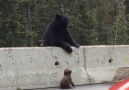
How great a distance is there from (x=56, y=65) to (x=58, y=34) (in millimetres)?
971

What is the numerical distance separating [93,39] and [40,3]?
7.22 meters

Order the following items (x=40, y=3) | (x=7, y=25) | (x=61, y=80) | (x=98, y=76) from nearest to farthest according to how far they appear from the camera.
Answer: (x=61, y=80) < (x=98, y=76) < (x=7, y=25) < (x=40, y=3)

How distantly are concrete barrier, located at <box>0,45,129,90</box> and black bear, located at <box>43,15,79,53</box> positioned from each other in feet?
1.34

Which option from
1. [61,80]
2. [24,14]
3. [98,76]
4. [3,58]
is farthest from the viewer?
[24,14]

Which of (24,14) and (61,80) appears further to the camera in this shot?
(24,14)

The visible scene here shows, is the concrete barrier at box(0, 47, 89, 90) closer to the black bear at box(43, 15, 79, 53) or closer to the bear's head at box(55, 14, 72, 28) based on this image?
the black bear at box(43, 15, 79, 53)

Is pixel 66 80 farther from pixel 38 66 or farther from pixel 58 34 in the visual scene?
pixel 58 34

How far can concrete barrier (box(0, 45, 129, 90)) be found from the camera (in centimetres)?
879

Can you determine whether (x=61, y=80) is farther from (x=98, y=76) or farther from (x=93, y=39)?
(x=93, y=39)

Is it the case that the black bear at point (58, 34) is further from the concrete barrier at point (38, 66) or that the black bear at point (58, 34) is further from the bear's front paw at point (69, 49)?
the concrete barrier at point (38, 66)

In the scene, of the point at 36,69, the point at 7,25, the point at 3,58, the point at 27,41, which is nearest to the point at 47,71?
the point at 36,69

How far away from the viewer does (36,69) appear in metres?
9.12

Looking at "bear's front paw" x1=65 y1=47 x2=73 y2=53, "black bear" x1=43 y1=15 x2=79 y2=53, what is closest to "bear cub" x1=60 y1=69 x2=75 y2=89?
"bear's front paw" x1=65 y1=47 x2=73 y2=53

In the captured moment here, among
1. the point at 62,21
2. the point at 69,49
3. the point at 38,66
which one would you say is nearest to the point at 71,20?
the point at 62,21
